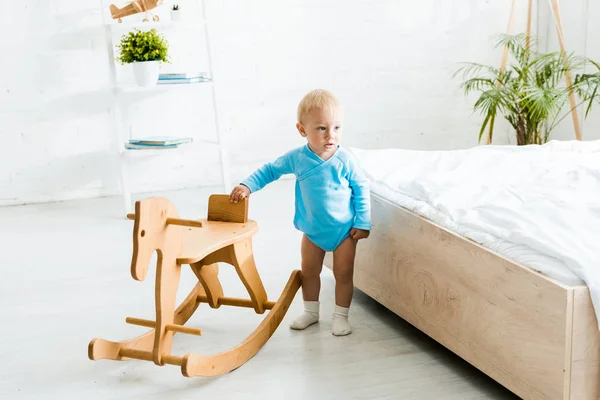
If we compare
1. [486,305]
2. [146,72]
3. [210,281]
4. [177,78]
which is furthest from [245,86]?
[486,305]

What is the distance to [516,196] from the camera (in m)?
1.86

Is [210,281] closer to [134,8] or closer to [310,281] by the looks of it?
[310,281]

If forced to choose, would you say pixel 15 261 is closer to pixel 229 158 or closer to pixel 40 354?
pixel 40 354

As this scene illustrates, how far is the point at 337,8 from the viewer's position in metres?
4.32

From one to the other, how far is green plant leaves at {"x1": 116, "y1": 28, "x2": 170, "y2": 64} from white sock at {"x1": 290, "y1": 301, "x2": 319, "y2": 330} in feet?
6.48

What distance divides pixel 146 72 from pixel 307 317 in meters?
1.98

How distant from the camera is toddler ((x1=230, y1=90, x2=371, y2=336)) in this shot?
1.99 m

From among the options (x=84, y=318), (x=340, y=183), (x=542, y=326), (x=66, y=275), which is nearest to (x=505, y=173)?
(x=340, y=183)

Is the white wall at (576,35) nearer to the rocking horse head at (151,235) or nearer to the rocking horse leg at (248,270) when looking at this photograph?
the rocking horse leg at (248,270)

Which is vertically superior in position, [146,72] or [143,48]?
[143,48]

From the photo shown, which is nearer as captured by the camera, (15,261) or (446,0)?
(15,261)

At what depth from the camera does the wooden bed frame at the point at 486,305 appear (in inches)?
53.7

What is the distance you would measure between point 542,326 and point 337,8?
10.6ft

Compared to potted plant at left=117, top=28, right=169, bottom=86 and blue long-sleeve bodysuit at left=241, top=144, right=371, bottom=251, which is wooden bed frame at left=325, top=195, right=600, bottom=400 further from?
potted plant at left=117, top=28, right=169, bottom=86
